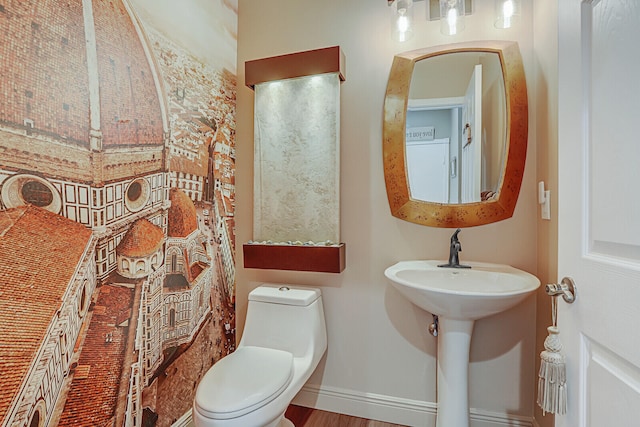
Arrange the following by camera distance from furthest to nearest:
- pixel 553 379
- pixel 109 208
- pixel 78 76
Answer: pixel 109 208 < pixel 78 76 < pixel 553 379

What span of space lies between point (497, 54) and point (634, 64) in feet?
3.62

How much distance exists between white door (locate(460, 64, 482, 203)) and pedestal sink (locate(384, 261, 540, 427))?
0.37 m

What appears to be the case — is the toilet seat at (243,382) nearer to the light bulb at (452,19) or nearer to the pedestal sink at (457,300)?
the pedestal sink at (457,300)

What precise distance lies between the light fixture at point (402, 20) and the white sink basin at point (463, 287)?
3.91ft

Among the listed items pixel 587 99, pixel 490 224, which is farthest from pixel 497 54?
pixel 587 99

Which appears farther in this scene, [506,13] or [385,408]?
[385,408]

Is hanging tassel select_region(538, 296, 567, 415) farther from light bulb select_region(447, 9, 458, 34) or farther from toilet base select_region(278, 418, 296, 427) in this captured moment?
light bulb select_region(447, 9, 458, 34)

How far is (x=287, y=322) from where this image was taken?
5.50 feet

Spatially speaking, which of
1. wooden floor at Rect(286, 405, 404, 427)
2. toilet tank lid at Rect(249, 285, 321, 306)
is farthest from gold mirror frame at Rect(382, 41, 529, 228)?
wooden floor at Rect(286, 405, 404, 427)

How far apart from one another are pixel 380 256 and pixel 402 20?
48.7 inches

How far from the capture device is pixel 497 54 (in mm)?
1577

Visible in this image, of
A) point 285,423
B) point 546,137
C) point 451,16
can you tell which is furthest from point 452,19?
point 285,423

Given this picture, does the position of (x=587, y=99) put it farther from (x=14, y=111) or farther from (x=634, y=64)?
(x=14, y=111)

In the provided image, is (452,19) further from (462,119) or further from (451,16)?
(462,119)
